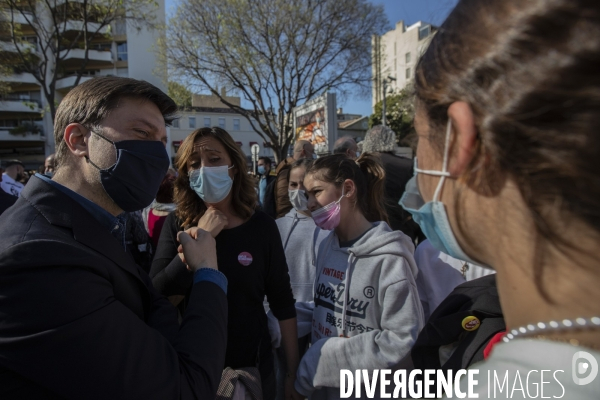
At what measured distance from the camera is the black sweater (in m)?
2.07

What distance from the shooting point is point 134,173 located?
157cm

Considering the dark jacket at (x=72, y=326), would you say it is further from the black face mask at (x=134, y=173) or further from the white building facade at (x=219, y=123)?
the white building facade at (x=219, y=123)

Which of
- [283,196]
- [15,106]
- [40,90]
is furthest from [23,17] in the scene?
[283,196]

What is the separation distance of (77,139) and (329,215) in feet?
5.02

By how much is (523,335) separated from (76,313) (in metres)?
1.05

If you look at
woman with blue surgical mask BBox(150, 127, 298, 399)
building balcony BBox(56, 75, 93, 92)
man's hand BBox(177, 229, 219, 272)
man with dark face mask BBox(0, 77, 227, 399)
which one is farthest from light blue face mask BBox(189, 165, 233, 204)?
building balcony BBox(56, 75, 93, 92)

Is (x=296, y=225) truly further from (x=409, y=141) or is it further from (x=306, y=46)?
(x=306, y=46)

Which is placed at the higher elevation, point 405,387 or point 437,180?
point 437,180

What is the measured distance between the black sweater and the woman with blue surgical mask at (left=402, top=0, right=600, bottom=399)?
5.26 ft

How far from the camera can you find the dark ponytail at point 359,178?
2.59 meters

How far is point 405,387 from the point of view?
5.44ft

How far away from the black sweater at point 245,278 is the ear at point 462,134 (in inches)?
64.0

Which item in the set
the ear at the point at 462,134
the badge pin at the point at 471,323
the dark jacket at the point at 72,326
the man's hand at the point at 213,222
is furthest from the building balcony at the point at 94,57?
the ear at the point at 462,134

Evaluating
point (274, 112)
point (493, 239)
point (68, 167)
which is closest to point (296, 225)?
point (68, 167)
